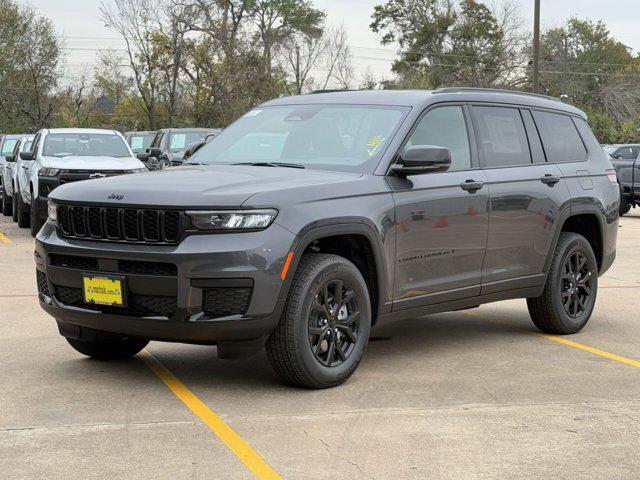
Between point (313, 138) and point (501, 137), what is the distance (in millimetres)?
1553

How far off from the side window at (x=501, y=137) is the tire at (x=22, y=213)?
539 inches

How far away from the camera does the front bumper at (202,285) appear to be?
580 cm

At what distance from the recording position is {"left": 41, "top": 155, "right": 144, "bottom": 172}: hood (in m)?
17.3

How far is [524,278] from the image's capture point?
7.96 metres

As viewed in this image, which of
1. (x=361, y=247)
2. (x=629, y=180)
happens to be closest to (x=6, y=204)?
(x=629, y=180)

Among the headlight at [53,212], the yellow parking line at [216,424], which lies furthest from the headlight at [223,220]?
the headlight at [53,212]

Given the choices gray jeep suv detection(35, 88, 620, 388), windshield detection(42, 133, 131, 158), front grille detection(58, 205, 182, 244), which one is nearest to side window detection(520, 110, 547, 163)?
gray jeep suv detection(35, 88, 620, 388)

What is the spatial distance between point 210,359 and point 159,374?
0.62 m

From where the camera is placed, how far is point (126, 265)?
19.8ft

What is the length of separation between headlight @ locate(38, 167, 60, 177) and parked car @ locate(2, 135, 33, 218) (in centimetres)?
282

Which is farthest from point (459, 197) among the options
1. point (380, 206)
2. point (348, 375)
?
point (348, 375)

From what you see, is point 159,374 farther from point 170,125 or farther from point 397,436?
point 170,125

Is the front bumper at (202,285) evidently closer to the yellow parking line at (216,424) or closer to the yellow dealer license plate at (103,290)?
the yellow dealer license plate at (103,290)

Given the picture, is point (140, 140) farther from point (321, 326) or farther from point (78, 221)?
point (321, 326)
